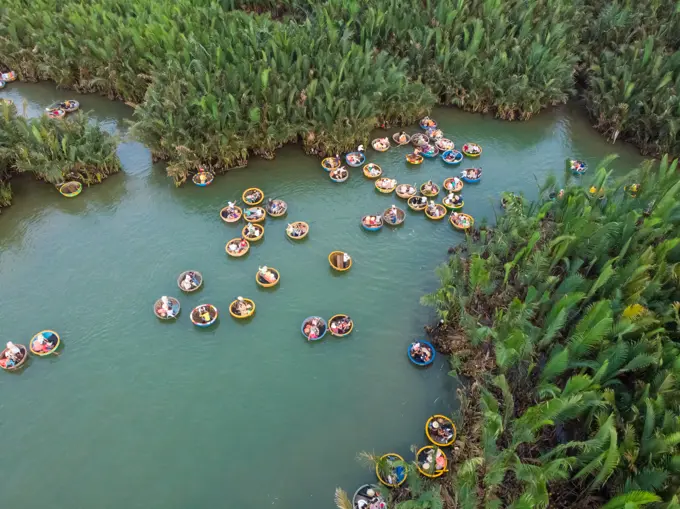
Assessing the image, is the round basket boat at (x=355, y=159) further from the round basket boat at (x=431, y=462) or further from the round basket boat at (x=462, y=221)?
the round basket boat at (x=431, y=462)

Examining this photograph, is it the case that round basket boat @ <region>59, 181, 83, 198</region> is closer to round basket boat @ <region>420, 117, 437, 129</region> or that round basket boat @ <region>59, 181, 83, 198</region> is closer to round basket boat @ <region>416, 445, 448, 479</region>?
round basket boat @ <region>420, 117, 437, 129</region>

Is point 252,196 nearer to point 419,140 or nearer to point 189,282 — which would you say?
point 189,282

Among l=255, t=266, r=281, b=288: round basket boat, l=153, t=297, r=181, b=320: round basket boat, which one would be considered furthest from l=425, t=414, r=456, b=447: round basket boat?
l=153, t=297, r=181, b=320: round basket boat

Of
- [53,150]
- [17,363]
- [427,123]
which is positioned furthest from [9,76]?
[427,123]

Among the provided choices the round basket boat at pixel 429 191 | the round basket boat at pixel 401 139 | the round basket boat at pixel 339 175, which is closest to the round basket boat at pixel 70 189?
the round basket boat at pixel 339 175

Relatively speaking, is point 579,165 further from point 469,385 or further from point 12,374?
point 12,374

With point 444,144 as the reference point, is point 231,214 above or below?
below
